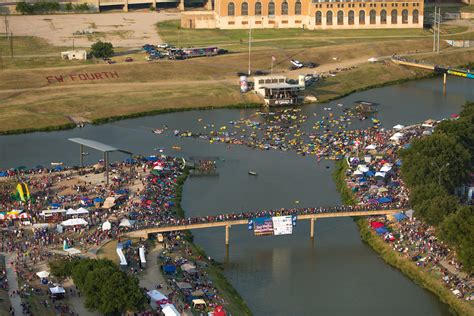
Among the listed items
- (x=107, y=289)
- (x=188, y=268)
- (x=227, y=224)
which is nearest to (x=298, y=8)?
(x=227, y=224)

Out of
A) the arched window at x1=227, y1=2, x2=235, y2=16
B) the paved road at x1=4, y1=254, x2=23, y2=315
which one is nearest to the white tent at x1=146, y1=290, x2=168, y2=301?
the paved road at x1=4, y1=254, x2=23, y2=315

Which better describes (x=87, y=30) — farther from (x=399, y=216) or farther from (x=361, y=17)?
(x=399, y=216)

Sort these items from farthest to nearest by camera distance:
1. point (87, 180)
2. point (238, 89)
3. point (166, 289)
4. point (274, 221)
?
point (238, 89) < point (87, 180) < point (274, 221) < point (166, 289)

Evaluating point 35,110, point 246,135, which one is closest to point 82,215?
point 246,135

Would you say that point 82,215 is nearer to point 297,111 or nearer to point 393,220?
point 393,220

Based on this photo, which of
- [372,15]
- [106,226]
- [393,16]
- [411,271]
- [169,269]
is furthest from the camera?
[393,16]

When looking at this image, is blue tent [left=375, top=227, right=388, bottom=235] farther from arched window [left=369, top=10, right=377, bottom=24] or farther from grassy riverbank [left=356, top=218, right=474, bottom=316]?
arched window [left=369, top=10, right=377, bottom=24]
